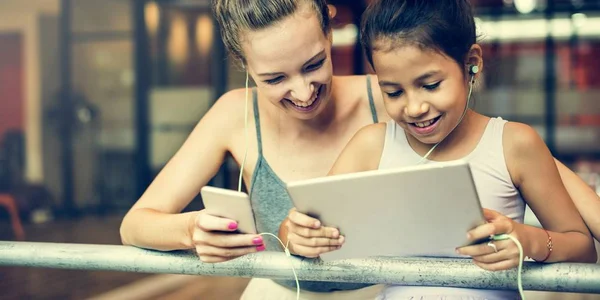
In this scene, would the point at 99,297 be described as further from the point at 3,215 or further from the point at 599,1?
the point at 599,1

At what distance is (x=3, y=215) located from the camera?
30.2ft

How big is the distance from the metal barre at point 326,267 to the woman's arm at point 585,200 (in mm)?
418

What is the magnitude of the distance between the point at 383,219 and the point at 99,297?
417 cm

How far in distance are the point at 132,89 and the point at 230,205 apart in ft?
28.6

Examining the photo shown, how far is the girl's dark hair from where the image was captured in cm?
156

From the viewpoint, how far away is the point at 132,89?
9.70 meters

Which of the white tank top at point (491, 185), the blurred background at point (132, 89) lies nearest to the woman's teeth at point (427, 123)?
the white tank top at point (491, 185)

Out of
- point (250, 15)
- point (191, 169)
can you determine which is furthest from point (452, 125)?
point (191, 169)

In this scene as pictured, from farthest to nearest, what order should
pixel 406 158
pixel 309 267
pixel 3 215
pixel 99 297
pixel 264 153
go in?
1. pixel 3 215
2. pixel 99 297
3. pixel 264 153
4. pixel 406 158
5. pixel 309 267

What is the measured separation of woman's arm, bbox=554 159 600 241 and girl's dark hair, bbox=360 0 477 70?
1.29 ft

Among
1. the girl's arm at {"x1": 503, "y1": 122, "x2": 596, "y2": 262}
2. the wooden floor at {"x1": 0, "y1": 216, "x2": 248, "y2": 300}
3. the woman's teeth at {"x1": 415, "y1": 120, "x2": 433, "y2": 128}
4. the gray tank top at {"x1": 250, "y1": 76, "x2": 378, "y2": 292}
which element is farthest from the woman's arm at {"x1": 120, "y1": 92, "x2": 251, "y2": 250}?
the wooden floor at {"x1": 0, "y1": 216, "x2": 248, "y2": 300}

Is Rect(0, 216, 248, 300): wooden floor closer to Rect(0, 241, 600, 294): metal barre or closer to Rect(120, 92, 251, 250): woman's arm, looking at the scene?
Rect(120, 92, 251, 250): woman's arm

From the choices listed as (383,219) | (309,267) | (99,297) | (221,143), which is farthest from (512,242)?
(99,297)

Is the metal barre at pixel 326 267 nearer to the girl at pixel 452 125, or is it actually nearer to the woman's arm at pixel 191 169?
the girl at pixel 452 125
